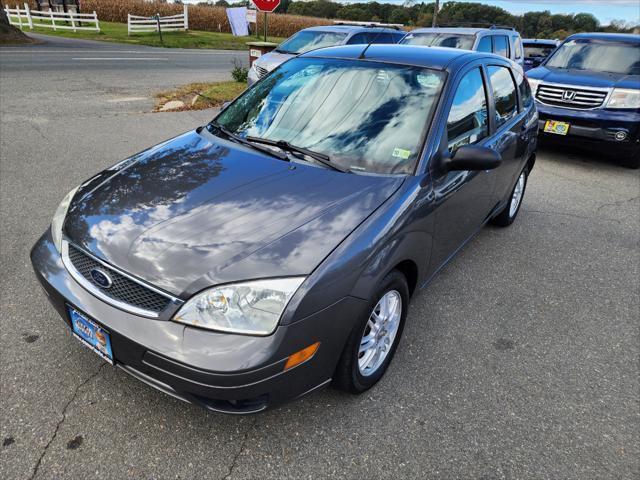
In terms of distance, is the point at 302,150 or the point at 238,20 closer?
the point at 302,150

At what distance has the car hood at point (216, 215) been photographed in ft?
6.26

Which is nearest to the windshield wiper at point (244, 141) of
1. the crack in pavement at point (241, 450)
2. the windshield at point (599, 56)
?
the crack in pavement at point (241, 450)

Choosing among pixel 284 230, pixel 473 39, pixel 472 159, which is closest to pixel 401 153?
pixel 472 159

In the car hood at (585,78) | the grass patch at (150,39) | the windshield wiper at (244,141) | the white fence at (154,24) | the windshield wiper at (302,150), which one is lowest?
the grass patch at (150,39)

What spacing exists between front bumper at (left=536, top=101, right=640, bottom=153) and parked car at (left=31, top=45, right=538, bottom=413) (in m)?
4.15

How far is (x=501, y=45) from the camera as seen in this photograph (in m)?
9.61

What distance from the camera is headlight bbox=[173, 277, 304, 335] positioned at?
5.95 ft

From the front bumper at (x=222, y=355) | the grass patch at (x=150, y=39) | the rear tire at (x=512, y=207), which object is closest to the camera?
the front bumper at (x=222, y=355)

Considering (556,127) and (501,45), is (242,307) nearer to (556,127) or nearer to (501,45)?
(556,127)

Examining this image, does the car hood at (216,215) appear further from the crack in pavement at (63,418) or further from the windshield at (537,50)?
the windshield at (537,50)

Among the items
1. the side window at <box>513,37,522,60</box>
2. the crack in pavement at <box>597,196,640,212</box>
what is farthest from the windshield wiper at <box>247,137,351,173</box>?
the side window at <box>513,37,522,60</box>

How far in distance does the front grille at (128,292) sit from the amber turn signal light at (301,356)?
541mm

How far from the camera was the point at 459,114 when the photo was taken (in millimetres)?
2947

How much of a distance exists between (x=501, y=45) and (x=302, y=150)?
865cm
